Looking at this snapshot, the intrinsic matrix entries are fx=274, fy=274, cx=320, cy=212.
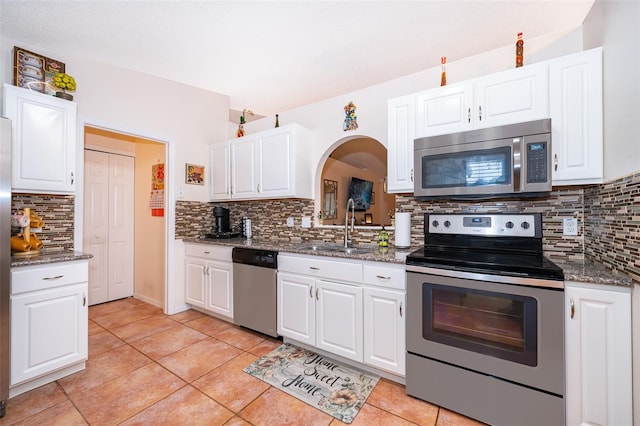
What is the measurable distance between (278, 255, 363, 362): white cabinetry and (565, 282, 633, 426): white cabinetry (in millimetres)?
1163

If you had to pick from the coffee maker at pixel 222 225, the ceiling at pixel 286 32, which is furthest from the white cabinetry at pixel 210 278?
the ceiling at pixel 286 32

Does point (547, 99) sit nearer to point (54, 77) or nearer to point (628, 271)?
point (628, 271)

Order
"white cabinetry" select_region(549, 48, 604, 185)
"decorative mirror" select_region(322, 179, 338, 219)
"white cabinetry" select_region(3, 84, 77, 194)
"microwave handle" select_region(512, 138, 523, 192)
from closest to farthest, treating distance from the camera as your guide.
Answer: "white cabinetry" select_region(549, 48, 604, 185), "microwave handle" select_region(512, 138, 523, 192), "white cabinetry" select_region(3, 84, 77, 194), "decorative mirror" select_region(322, 179, 338, 219)

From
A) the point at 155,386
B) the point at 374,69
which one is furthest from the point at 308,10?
the point at 155,386

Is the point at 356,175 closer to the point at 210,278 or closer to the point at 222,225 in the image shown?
the point at 222,225

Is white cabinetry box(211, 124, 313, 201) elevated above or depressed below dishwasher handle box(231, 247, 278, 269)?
above

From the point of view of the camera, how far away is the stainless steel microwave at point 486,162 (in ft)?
5.47

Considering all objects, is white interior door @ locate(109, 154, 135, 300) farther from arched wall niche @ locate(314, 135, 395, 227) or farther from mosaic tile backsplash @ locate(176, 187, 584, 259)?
→ arched wall niche @ locate(314, 135, 395, 227)

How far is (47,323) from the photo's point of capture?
75.5 inches

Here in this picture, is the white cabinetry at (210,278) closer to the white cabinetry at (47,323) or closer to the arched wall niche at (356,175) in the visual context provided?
the white cabinetry at (47,323)

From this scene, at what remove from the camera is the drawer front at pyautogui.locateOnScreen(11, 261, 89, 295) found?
5.92 feet

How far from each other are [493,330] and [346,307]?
943mm

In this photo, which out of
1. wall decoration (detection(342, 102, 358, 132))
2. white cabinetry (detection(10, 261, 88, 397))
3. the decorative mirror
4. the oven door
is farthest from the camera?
the decorative mirror

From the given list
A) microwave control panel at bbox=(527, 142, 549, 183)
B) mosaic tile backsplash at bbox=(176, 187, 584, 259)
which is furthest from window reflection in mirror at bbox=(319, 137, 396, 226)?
microwave control panel at bbox=(527, 142, 549, 183)
